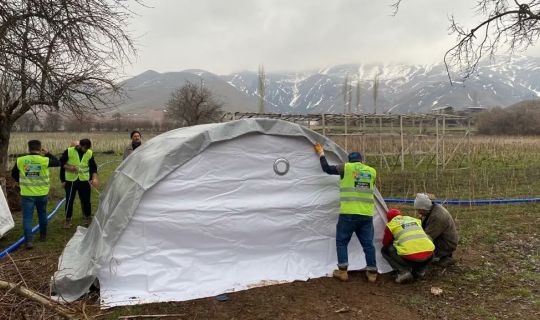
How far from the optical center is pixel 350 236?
5.58 m

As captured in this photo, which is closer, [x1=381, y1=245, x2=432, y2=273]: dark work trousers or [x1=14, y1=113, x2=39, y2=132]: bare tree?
[x1=381, y1=245, x2=432, y2=273]: dark work trousers

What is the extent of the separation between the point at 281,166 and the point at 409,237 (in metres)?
1.90

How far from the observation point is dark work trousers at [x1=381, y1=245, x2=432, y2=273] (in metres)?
5.53

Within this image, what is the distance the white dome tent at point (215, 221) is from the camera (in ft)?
16.7

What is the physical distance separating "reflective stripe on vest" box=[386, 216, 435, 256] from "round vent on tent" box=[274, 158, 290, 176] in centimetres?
159

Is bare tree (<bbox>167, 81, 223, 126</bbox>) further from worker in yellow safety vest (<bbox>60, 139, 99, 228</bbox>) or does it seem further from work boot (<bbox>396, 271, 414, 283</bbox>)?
work boot (<bbox>396, 271, 414, 283</bbox>)

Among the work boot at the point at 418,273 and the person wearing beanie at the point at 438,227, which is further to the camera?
the person wearing beanie at the point at 438,227

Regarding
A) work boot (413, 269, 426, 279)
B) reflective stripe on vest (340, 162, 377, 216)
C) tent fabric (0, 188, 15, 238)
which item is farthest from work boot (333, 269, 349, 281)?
tent fabric (0, 188, 15, 238)

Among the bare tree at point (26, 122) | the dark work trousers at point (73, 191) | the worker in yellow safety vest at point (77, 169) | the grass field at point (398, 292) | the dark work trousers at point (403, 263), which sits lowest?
the grass field at point (398, 292)

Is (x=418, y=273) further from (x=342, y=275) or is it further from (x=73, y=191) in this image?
(x=73, y=191)

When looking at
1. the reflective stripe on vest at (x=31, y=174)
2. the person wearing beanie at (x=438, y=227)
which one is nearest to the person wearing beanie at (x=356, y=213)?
the person wearing beanie at (x=438, y=227)

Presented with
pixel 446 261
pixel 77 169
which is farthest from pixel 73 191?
pixel 446 261

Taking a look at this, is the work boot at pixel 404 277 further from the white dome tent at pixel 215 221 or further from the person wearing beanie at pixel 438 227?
the person wearing beanie at pixel 438 227

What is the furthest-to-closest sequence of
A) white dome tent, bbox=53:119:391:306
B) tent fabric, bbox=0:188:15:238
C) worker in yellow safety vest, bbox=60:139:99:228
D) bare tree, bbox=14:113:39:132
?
1. bare tree, bbox=14:113:39:132
2. worker in yellow safety vest, bbox=60:139:99:228
3. tent fabric, bbox=0:188:15:238
4. white dome tent, bbox=53:119:391:306
